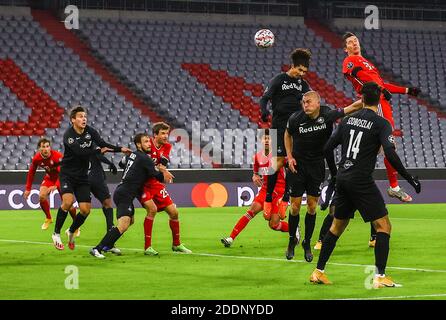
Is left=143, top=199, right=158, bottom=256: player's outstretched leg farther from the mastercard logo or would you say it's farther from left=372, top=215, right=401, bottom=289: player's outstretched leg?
the mastercard logo

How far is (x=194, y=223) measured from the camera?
22.0 meters

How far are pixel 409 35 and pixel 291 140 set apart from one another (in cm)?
2930

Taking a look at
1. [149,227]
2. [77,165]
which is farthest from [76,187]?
[149,227]

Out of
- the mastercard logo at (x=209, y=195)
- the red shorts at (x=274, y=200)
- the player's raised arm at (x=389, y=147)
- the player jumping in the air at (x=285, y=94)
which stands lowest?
the mastercard logo at (x=209, y=195)

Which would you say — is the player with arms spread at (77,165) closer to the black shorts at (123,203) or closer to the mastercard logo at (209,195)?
the black shorts at (123,203)

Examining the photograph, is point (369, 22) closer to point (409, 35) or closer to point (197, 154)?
point (409, 35)

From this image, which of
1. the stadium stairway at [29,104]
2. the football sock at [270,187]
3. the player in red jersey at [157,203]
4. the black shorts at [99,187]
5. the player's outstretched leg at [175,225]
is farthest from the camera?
the stadium stairway at [29,104]

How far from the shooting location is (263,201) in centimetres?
1638

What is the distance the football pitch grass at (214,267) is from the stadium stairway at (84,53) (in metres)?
15.0

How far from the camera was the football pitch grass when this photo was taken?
34.6 ft

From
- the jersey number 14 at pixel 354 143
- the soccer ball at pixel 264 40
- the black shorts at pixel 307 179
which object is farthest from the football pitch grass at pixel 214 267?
the soccer ball at pixel 264 40

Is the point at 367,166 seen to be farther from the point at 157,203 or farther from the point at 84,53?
the point at 84,53

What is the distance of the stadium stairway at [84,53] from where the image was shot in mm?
35281
